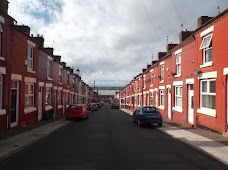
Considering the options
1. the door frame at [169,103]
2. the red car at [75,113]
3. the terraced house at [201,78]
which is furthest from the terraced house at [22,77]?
the terraced house at [201,78]

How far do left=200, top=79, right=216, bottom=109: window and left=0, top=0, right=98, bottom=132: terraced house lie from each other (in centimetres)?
1107

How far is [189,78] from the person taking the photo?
66.3ft

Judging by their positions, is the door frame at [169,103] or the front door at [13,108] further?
the door frame at [169,103]

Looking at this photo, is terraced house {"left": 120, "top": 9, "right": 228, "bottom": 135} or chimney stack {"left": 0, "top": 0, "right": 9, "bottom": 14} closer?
terraced house {"left": 120, "top": 9, "right": 228, "bottom": 135}

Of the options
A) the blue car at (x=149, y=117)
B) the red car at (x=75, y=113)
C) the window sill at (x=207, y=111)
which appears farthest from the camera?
the red car at (x=75, y=113)

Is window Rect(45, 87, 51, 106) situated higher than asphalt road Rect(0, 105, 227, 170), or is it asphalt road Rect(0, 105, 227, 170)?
window Rect(45, 87, 51, 106)

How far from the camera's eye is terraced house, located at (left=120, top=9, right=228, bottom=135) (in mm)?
14641

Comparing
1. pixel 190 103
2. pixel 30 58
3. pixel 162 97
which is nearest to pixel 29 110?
pixel 30 58

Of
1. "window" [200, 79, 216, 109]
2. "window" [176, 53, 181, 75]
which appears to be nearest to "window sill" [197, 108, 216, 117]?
"window" [200, 79, 216, 109]

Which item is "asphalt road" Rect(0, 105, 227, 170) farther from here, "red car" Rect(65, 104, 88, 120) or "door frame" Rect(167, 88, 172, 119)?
"door frame" Rect(167, 88, 172, 119)

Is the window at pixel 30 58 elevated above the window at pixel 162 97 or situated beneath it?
elevated above

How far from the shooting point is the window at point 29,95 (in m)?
20.4

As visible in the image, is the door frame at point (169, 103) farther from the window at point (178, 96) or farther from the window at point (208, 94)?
the window at point (208, 94)

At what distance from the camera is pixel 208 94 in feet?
55.0
